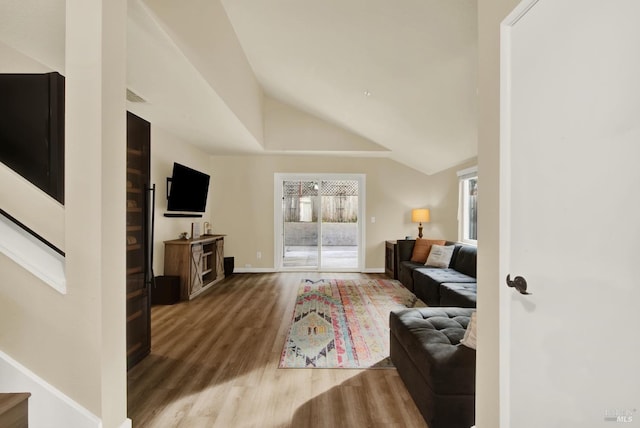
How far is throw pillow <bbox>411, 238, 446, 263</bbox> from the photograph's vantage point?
504 cm

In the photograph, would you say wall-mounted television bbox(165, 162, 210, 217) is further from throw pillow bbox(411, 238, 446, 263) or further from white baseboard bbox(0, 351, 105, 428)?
throw pillow bbox(411, 238, 446, 263)

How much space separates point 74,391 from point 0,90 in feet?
5.51

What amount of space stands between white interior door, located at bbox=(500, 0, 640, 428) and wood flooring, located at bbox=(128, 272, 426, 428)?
3.10ft

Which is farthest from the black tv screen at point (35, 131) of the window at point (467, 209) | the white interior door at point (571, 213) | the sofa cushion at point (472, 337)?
the window at point (467, 209)

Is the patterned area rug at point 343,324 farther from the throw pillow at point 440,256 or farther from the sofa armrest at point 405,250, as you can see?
the throw pillow at point 440,256

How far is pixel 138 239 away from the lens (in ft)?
7.93

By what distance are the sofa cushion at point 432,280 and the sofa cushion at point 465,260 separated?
0.07 m

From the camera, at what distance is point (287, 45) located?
11.5 feet

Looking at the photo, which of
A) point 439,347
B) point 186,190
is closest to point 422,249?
point 439,347

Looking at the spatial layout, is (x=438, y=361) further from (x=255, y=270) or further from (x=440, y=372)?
(x=255, y=270)

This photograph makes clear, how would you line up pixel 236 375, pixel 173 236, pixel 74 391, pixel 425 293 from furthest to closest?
pixel 173 236, pixel 425 293, pixel 236 375, pixel 74 391

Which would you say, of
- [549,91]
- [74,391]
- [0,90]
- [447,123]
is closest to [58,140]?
[0,90]

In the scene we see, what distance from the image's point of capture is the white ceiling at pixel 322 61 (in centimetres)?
214

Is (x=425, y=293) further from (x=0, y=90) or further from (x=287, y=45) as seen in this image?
(x=0, y=90)
